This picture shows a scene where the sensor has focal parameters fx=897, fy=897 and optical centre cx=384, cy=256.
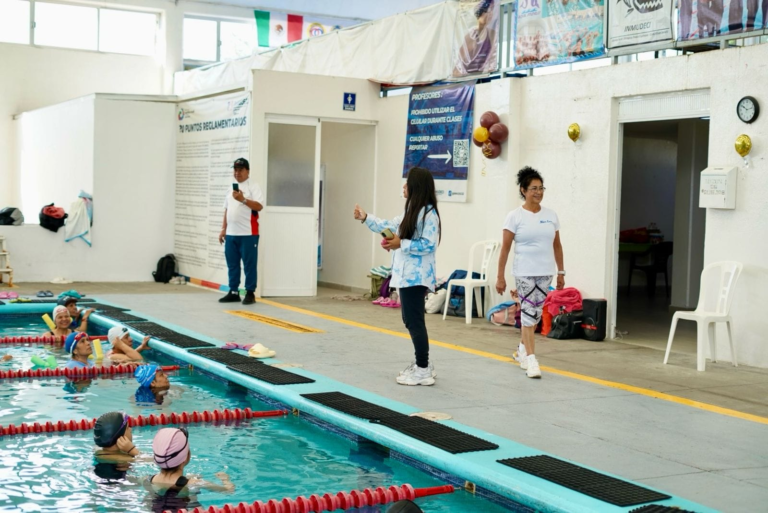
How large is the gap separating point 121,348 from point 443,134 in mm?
6063

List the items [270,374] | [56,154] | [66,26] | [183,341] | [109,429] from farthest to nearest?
[66,26], [56,154], [183,341], [270,374], [109,429]

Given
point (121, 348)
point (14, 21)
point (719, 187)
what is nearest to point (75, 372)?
point (121, 348)

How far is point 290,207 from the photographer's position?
46.2 feet

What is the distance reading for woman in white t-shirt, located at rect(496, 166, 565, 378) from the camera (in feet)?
25.5

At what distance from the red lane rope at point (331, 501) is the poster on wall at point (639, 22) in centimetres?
649

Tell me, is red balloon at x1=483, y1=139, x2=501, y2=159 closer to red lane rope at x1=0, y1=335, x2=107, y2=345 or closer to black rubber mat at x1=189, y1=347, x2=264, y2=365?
black rubber mat at x1=189, y1=347, x2=264, y2=365

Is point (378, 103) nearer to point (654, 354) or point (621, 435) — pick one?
point (654, 354)

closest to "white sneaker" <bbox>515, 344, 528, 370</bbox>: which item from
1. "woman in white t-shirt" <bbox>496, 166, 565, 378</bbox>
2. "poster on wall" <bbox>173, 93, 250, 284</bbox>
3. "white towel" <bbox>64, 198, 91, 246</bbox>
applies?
"woman in white t-shirt" <bbox>496, 166, 565, 378</bbox>

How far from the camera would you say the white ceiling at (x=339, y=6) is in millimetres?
22750

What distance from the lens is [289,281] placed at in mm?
14195

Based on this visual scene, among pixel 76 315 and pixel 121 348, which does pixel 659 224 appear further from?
pixel 121 348

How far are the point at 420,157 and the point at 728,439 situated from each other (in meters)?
8.39

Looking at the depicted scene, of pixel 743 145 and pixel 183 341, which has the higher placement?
pixel 743 145

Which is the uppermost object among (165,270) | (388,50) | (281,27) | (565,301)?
(281,27)
